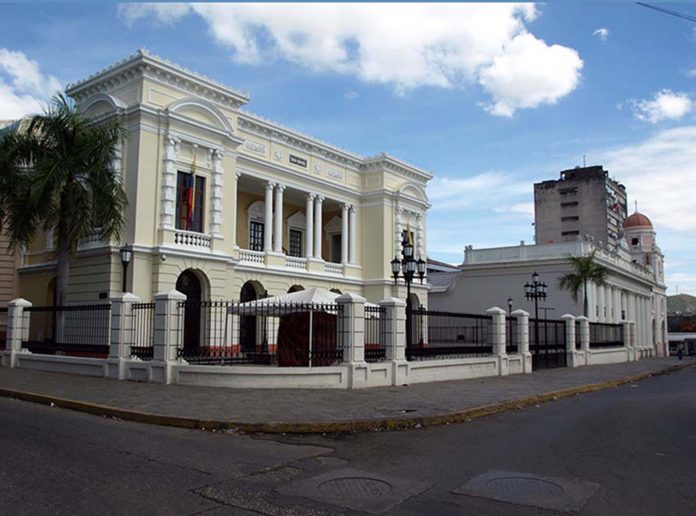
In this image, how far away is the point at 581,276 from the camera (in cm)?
3903

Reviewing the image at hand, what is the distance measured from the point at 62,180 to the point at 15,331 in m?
5.14

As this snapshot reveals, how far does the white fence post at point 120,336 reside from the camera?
51.7 ft

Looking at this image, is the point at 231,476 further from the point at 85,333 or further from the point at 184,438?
the point at 85,333

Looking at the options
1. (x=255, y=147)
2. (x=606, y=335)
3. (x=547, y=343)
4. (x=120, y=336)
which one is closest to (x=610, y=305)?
(x=606, y=335)

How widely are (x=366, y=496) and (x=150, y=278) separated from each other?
19.4 metres

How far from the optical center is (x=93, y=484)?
6094 millimetres

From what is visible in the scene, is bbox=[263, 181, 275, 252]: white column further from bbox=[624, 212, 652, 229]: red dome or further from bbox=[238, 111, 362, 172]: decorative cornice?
bbox=[624, 212, 652, 229]: red dome

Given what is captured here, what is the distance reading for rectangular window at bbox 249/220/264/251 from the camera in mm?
33938

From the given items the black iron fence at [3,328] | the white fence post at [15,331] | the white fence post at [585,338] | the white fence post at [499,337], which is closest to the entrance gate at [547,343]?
the white fence post at [585,338]

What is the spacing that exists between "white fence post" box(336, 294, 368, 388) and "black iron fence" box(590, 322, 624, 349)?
2050 cm

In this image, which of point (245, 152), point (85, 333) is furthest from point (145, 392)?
point (245, 152)

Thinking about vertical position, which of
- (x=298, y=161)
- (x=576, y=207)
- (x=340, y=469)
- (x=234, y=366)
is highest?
(x=576, y=207)

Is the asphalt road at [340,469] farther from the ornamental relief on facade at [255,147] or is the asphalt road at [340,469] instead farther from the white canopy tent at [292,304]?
the ornamental relief on facade at [255,147]

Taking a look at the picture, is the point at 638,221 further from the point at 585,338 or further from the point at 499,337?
the point at 499,337
